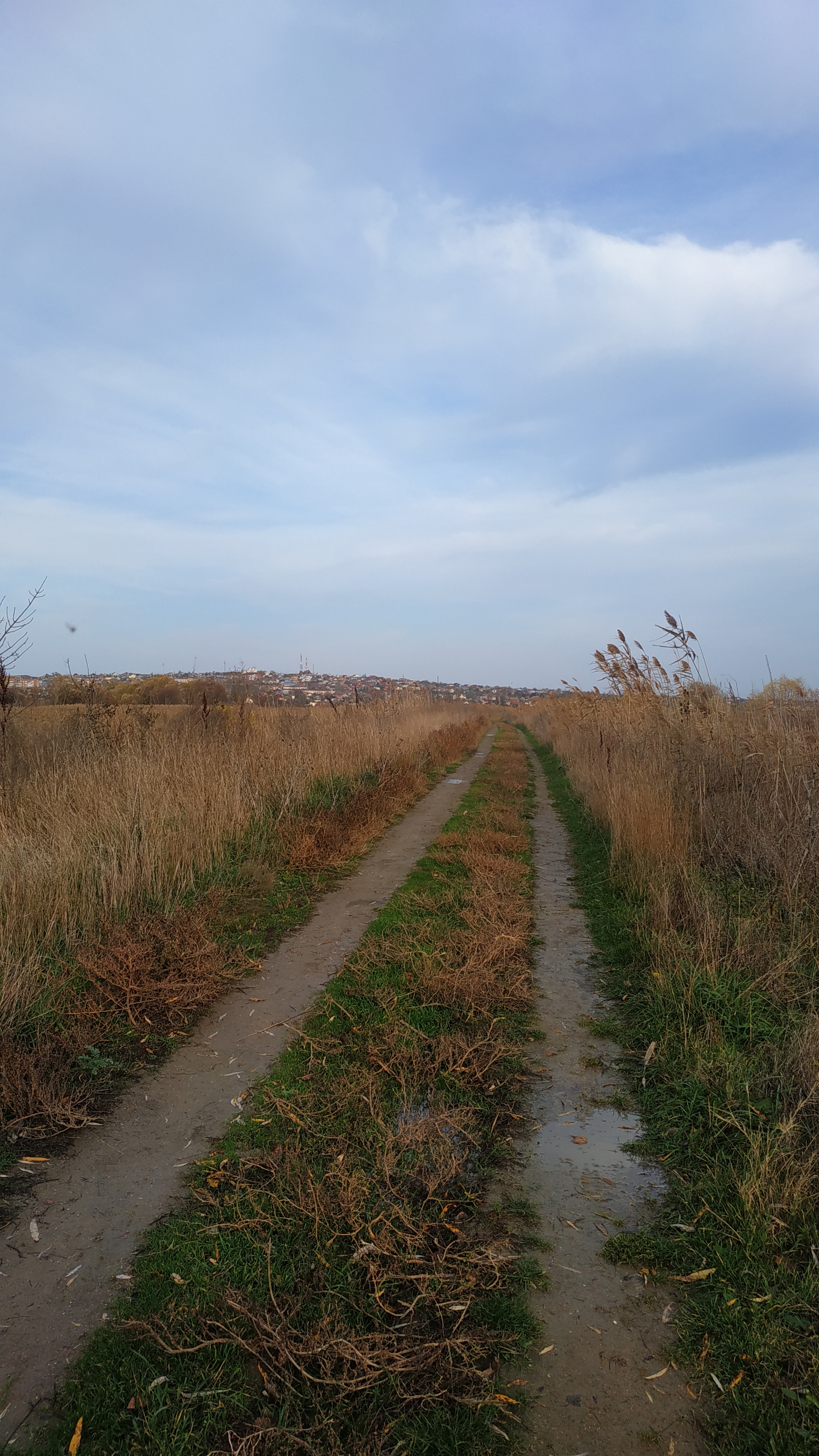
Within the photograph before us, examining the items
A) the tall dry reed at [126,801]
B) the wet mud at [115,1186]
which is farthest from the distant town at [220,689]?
the wet mud at [115,1186]

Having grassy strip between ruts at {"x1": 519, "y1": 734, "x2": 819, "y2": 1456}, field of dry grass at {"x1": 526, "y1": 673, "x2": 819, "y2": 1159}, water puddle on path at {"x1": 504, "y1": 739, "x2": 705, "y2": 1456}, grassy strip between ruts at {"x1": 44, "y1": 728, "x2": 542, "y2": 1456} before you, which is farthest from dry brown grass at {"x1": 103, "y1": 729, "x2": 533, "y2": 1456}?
field of dry grass at {"x1": 526, "y1": 673, "x2": 819, "y2": 1159}

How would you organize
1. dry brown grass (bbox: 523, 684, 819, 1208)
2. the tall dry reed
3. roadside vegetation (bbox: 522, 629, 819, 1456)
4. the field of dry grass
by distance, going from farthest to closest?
the tall dry reed → the field of dry grass → dry brown grass (bbox: 523, 684, 819, 1208) → roadside vegetation (bbox: 522, 629, 819, 1456)

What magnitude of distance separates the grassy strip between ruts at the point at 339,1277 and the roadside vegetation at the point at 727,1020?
25.6 inches

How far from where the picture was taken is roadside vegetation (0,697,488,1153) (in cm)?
416

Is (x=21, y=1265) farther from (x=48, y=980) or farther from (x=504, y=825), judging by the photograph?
(x=504, y=825)

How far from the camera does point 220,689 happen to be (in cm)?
2045

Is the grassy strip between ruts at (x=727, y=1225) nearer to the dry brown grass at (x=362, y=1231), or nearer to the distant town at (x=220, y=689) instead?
the dry brown grass at (x=362, y=1231)

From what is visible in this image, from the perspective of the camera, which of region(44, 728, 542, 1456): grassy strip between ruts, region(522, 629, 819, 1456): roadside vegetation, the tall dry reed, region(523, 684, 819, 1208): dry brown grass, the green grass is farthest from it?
the tall dry reed

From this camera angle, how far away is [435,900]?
716 centimetres

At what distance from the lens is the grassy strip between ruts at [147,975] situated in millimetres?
3672

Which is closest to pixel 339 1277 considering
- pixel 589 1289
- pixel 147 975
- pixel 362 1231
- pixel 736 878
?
pixel 362 1231

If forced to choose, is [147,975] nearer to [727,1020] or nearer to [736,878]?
[727,1020]

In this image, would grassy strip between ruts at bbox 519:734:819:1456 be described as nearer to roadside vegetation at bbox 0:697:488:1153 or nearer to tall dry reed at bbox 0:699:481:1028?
roadside vegetation at bbox 0:697:488:1153

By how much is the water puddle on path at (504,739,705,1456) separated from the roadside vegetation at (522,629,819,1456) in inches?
3.5
